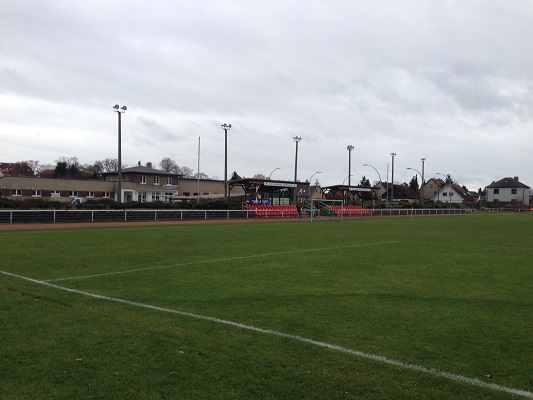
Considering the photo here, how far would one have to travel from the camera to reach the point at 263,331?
20.0ft

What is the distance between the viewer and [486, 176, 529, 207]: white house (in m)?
119

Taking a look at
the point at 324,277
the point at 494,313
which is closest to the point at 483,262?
the point at 324,277

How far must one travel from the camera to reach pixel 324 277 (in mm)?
10523

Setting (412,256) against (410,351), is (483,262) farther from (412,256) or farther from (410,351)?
(410,351)

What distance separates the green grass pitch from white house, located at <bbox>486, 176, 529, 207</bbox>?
399 ft

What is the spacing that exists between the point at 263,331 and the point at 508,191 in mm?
131520

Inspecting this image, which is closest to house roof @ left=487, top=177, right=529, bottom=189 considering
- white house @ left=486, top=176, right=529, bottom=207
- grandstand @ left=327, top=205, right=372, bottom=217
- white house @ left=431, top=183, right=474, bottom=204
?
white house @ left=486, top=176, right=529, bottom=207

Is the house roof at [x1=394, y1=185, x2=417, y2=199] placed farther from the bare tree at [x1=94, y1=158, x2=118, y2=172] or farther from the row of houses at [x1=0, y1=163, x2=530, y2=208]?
the bare tree at [x1=94, y1=158, x2=118, y2=172]

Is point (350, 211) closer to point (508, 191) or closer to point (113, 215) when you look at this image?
point (113, 215)

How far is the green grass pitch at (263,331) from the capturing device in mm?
4395

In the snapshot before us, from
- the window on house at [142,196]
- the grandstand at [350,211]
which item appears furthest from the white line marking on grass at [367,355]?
the window on house at [142,196]

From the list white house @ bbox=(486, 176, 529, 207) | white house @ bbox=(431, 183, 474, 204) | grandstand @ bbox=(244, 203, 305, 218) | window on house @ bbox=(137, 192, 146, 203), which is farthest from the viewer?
white house @ bbox=(431, 183, 474, 204)

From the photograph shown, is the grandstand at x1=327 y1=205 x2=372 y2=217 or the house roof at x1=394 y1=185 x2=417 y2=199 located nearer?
the grandstand at x1=327 y1=205 x2=372 y2=217

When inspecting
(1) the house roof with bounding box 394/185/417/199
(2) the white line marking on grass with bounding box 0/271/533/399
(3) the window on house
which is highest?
(1) the house roof with bounding box 394/185/417/199
